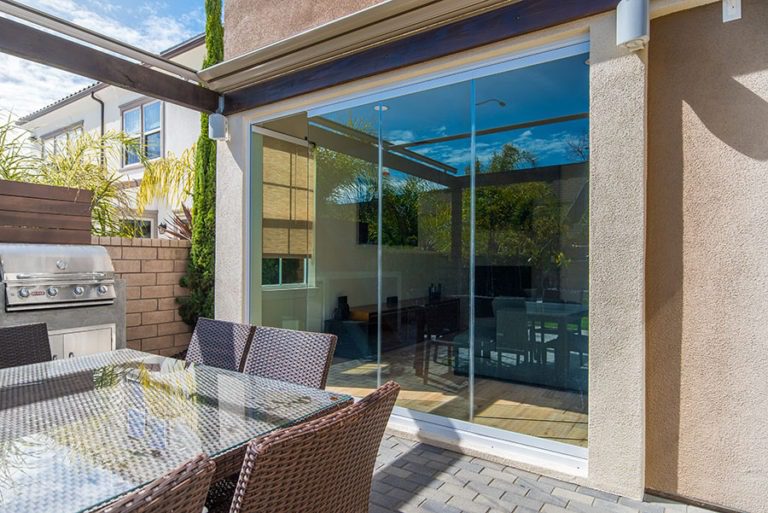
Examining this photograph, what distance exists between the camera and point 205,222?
632 cm

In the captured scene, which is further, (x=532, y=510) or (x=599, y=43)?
(x=599, y=43)

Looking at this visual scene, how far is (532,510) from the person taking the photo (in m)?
2.68

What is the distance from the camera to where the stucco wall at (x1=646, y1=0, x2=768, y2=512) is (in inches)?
102

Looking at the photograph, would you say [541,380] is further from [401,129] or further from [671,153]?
[401,129]

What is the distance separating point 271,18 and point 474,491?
4800 mm

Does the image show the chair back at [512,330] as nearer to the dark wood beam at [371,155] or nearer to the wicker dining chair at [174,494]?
the dark wood beam at [371,155]

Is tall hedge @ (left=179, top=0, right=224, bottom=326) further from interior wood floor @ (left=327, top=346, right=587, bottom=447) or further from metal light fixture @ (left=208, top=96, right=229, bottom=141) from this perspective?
interior wood floor @ (left=327, top=346, right=587, bottom=447)

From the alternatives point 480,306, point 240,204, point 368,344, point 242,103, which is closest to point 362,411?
point 480,306

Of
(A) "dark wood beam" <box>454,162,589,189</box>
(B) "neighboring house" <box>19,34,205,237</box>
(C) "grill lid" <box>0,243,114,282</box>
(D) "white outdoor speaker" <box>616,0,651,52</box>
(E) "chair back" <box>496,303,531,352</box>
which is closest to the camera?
(D) "white outdoor speaker" <box>616,0,651,52</box>

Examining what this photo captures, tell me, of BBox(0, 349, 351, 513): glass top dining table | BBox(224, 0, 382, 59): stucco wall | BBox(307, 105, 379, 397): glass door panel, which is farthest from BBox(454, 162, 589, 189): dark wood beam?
BBox(0, 349, 351, 513): glass top dining table

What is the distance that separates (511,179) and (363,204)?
5.71 ft

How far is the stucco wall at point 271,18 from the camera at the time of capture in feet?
14.1

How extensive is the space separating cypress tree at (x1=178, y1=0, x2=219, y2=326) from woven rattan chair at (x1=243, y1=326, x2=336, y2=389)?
350 centimetres

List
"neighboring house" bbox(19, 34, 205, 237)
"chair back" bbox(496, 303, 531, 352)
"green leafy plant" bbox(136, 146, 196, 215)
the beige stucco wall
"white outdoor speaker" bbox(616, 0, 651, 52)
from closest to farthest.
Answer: "white outdoor speaker" bbox(616, 0, 651, 52) → the beige stucco wall → "chair back" bbox(496, 303, 531, 352) → "green leafy plant" bbox(136, 146, 196, 215) → "neighboring house" bbox(19, 34, 205, 237)
